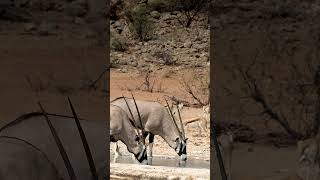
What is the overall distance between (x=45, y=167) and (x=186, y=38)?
484 inches

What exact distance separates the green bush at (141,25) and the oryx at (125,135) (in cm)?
756

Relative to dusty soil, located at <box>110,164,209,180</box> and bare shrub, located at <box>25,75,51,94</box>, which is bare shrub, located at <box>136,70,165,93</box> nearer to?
dusty soil, located at <box>110,164,209,180</box>

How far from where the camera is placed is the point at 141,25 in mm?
14398

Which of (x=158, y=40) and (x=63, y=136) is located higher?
(x=63, y=136)

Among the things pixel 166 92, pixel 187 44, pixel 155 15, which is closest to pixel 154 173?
pixel 166 92

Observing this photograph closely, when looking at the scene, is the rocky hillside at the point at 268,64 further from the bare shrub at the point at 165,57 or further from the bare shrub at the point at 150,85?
the bare shrub at the point at 165,57

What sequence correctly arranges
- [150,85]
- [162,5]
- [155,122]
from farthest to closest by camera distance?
[162,5], [150,85], [155,122]

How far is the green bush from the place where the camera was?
570 inches

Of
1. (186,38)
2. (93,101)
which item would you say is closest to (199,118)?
(186,38)

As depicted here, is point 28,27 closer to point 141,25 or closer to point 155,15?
point 141,25

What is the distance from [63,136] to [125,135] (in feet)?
14.2

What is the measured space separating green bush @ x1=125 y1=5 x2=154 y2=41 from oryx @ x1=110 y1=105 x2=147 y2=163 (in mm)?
7558

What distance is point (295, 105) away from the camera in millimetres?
2389

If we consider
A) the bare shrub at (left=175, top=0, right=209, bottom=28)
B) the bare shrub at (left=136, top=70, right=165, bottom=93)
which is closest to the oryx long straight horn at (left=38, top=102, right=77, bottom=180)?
the bare shrub at (left=136, top=70, right=165, bottom=93)
